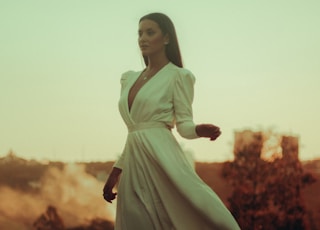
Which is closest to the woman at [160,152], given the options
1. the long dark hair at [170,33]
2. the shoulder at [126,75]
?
the long dark hair at [170,33]

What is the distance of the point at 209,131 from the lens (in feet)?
14.3

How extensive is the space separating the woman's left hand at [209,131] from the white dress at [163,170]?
71mm

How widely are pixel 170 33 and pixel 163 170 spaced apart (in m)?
0.82

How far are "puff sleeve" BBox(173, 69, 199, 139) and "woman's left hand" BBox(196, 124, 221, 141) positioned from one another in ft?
0.43

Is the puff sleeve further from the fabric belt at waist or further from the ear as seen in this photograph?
the ear

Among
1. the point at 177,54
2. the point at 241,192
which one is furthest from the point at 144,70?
the point at 241,192

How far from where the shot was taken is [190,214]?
4520 millimetres

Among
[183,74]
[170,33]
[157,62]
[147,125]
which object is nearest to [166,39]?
[170,33]

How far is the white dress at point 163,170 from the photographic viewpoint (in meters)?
4.47

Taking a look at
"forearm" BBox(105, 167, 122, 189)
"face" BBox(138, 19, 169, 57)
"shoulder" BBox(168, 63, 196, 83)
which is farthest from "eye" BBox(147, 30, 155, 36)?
"forearm" BBox(105, 167, 122, 189)

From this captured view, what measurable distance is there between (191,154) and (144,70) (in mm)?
575

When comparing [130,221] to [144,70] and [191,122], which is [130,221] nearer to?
[191,122]

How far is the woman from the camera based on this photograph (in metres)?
4.47

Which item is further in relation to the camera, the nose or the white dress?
the nose
